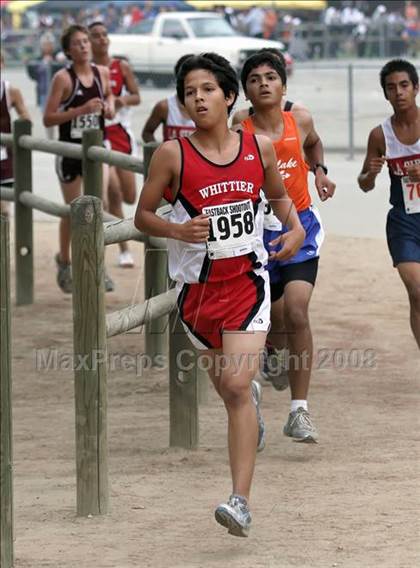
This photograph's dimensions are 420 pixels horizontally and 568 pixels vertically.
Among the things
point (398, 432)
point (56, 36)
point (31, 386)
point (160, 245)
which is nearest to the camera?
point (398, 432)

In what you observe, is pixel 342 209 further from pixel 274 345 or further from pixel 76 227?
pixel 76 227

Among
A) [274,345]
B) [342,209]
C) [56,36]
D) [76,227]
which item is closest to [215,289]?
[76,227]

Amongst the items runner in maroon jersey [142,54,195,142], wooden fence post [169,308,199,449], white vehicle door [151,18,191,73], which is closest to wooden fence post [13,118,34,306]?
runner in maroon jersey [142,54,195,142]

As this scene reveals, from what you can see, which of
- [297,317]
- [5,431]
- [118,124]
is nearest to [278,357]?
[297,317]

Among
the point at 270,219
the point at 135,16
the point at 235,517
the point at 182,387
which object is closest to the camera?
the point at 235,517

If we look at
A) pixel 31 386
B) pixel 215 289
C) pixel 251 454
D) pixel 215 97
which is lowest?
pixel 31 386

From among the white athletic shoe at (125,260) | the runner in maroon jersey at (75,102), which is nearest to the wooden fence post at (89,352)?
the runner in maroon jersey at (75,102)

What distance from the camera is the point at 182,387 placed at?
22.0ft

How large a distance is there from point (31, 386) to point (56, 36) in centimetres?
3072

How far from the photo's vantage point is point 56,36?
38312mm

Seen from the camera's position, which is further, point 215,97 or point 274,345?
point 274,345

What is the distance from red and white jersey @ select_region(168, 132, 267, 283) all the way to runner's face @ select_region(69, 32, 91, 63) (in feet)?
18.5

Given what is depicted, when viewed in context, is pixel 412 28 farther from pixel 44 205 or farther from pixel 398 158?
pixel 398 158

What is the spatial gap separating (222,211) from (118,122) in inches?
267
